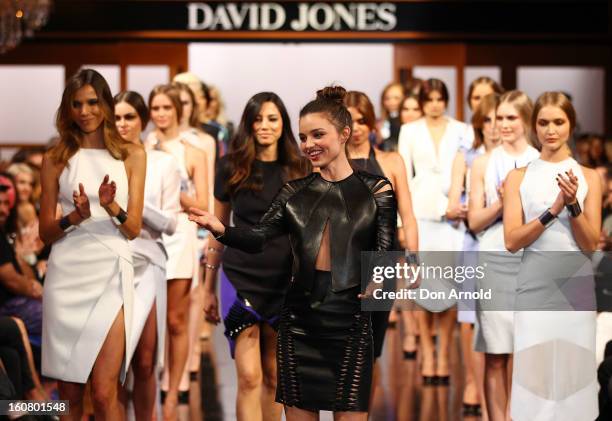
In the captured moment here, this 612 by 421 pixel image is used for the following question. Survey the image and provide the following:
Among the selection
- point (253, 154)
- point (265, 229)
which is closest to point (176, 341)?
point (253, 154)

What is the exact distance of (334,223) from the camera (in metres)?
4.07

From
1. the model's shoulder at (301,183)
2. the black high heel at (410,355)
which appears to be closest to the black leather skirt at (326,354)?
the model's shoulder at (301,183)

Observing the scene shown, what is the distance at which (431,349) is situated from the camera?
25.1ft

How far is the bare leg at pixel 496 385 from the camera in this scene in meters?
5.64

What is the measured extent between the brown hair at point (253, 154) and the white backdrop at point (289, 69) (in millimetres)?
10562

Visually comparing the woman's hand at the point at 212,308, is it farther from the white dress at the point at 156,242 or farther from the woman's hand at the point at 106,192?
the woman's hand at the point at 106,192

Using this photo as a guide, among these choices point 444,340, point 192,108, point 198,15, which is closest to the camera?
point 444,340

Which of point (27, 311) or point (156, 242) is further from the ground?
point (156, 242)

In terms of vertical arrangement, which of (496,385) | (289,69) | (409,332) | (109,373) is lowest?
(409,332)

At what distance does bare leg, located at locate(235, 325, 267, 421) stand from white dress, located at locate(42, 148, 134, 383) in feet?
1.66

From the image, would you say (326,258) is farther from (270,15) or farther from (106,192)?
(270,15)

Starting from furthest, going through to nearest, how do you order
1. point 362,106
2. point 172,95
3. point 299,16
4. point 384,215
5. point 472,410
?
point 299,16, point 172,95, point 472,410, point 362,106, point 384,215

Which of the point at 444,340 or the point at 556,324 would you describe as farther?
the point at 444,340

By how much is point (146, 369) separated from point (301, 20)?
30.4 feet
